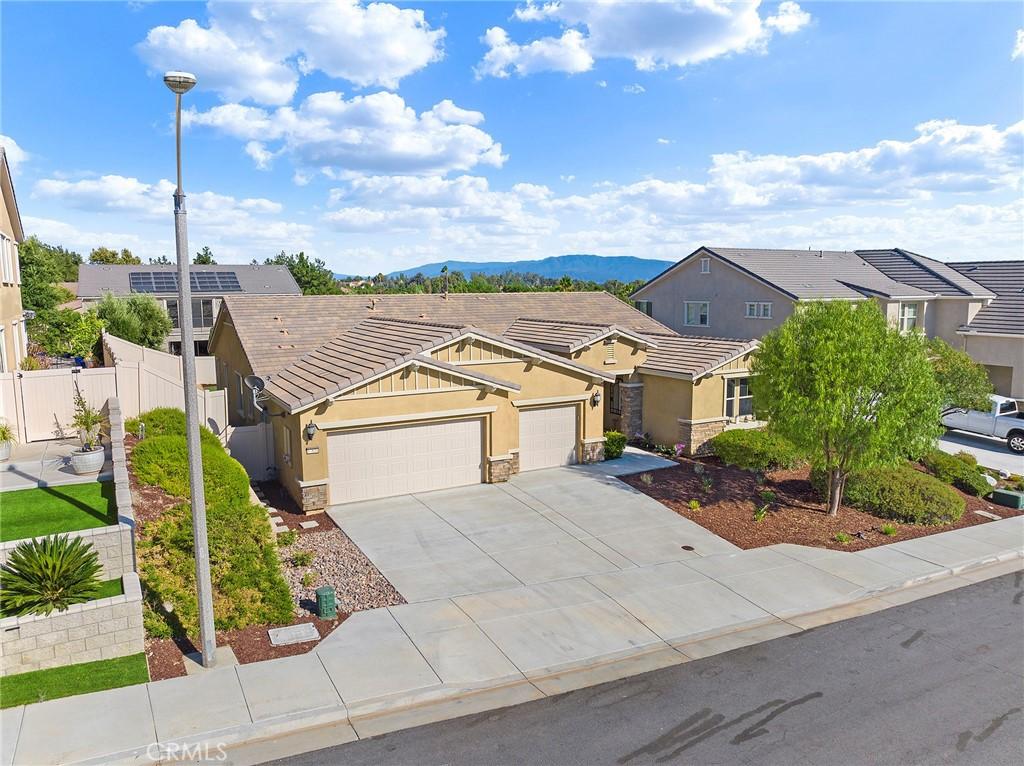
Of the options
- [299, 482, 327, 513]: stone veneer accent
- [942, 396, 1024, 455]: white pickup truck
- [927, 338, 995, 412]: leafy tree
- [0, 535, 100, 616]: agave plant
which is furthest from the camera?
[927, 338, 995, 412]: leafy tree

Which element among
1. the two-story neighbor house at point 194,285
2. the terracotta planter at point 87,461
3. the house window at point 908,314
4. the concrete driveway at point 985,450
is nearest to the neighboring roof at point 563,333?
the concrete driveway at point 985,450

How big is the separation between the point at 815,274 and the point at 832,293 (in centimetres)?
263

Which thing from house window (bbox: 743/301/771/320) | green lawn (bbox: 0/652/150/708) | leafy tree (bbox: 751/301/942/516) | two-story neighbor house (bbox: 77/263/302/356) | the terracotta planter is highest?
two-story neighbor house (bbox: 77/263/302/356)

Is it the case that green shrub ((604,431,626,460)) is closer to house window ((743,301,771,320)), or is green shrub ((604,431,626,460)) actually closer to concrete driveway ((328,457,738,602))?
concrete driveway ((328,457,738,602))

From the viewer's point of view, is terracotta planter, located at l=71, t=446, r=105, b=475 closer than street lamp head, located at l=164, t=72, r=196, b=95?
No

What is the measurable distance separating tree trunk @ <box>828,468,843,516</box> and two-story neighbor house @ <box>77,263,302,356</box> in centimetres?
4026

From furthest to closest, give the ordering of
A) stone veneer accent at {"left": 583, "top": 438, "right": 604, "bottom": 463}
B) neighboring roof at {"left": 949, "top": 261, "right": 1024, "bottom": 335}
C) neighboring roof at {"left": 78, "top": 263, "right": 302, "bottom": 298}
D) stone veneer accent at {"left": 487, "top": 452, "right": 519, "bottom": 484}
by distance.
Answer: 1. neighboring roof at {"left": 78, "top": 263, "right": 302, "bottom": 298}
2. neighboring roof at {"left": 949, "top": 261, "right": 1024, "bottom": 335}
3. stone veneer accent at {"left": 583, "top": 438, "right": 604, "bottom": 463}
4. stone veneer accent at {"left": 487, "top": 452, "right": 519, "bottom": 484}

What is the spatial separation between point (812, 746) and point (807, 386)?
34.0 feet

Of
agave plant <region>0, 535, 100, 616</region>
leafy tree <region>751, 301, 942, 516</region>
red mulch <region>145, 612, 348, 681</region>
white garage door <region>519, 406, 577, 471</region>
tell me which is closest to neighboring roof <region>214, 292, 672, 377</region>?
white garage door <region>519, 406, 577, 471</region>

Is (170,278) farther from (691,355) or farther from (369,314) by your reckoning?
(691,355)

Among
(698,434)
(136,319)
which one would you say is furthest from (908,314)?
(136,319)

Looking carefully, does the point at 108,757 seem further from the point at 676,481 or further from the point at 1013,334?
the point at 1013,334

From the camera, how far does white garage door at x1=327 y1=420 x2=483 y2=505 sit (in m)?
18.4

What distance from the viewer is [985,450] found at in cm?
2702
